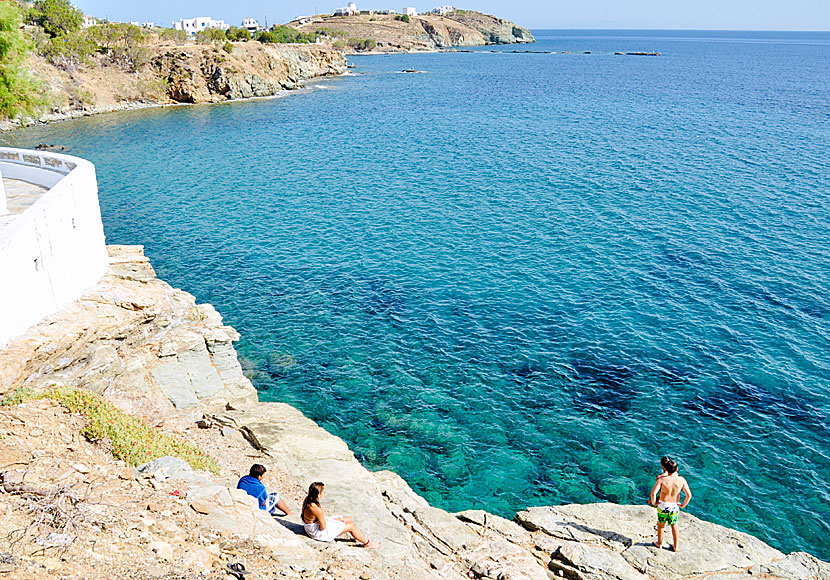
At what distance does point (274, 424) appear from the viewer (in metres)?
21.5

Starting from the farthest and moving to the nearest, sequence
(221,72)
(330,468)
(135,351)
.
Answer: (221,72)
(135,351)
(330,468)

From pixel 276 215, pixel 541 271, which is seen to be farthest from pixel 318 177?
pixel 541 271

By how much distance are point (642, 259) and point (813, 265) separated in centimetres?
983

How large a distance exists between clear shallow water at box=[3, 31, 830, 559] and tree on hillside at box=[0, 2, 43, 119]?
9875 millimetres

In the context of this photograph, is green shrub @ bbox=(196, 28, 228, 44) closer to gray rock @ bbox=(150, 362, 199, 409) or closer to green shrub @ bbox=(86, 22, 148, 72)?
green shrub @ bbox=(86, 22, 148, 72)

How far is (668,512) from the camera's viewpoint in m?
15.5

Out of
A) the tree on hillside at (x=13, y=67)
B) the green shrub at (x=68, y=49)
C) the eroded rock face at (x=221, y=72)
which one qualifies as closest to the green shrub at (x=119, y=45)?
the green shrub at (x=68, y=49)

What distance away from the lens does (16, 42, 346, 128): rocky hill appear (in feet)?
300

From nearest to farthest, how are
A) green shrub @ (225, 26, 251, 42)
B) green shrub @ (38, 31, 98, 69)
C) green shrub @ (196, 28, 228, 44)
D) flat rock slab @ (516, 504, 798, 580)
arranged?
flat rock slab @ (516, 504, 798, 580), green shrub @ (38, 31, 98, 69), green shrub @ (196, 28, 228, 44), green shrub @ (225, 26, 251, 42)

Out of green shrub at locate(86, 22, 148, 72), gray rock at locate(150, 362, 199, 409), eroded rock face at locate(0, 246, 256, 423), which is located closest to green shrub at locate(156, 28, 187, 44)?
green shrub at locate(86, 22, 148, 72)

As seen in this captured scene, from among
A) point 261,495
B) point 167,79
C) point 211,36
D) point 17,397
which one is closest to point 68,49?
point 167,79

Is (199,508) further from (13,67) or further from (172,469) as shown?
(13,67)

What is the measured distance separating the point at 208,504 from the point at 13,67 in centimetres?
3375

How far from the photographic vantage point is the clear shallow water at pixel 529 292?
22281 millimetres
